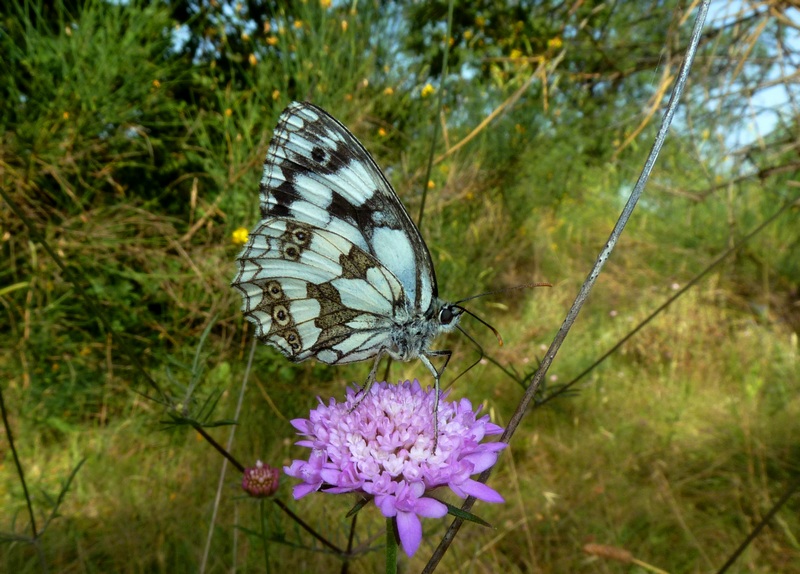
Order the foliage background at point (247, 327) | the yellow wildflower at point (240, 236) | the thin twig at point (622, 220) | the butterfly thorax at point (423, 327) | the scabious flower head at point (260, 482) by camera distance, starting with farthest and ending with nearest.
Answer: the yellow wildflower at point (240, 236), the foliage background at point (247, 327), the butterfly thorax at point (423, 327), the scabious flower head at point (260, 482), the thin twig at point (622, 220)

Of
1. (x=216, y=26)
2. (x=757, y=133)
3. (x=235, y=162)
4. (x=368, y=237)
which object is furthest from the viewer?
(x=216, y=26)

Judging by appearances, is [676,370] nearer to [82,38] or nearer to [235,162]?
[235,162]

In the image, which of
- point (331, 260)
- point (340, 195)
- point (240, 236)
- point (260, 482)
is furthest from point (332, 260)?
point (240, 236)

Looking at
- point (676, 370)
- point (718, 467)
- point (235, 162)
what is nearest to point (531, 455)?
point (718, 467)

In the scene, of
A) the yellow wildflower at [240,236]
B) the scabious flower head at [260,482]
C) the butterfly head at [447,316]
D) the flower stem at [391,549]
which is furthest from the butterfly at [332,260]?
the yellow wildflower at [240,236]

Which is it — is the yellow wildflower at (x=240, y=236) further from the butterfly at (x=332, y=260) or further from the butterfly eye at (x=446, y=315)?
the butterfly eye at (x=446, y=315)

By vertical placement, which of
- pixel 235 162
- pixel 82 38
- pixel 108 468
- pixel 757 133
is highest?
pixel 757 133

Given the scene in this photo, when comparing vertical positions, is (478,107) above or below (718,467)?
above

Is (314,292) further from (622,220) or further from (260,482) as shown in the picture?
(622,220)
